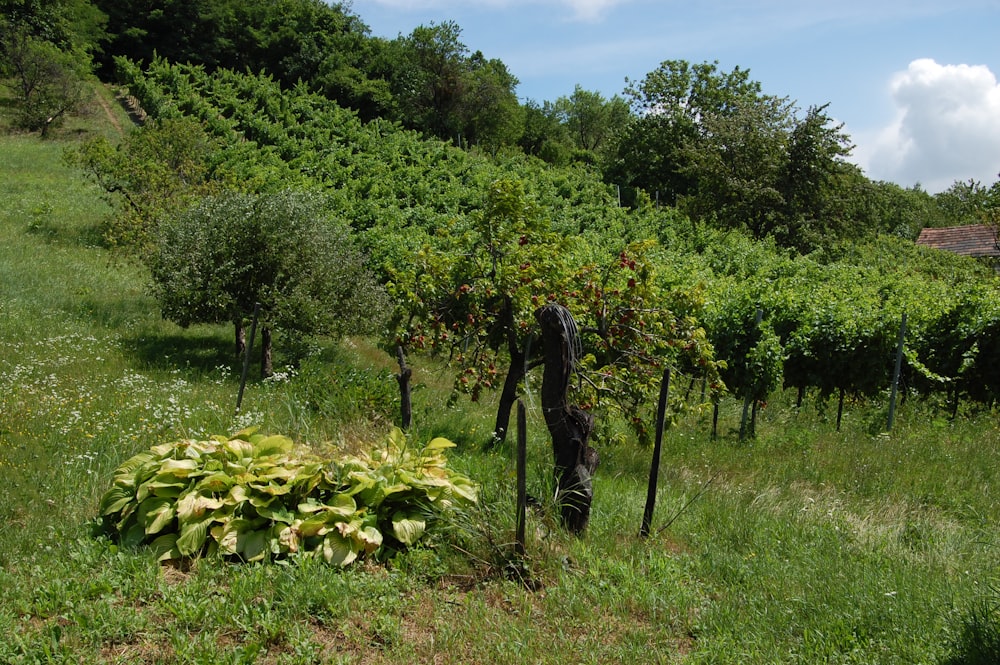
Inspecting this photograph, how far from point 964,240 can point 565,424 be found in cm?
4547

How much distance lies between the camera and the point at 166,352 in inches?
458

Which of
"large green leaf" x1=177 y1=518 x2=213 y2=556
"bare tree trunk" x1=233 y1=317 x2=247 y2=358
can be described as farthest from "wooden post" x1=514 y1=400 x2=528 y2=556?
"bare tree trunk" x1=233 y1=317 x2=247 y2=358

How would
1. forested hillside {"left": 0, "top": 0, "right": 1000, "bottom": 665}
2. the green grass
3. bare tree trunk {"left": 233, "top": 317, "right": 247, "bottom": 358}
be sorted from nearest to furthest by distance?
the green grass
forested hillside {"left": 0, "top": 0, "right": 1000, "bottom": 665}
bare tree trunk {"left": 233, "top": 317, "right": 247, "bottom": 358}

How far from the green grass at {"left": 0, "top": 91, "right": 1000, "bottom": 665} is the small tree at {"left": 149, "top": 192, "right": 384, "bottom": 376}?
59.6 inches

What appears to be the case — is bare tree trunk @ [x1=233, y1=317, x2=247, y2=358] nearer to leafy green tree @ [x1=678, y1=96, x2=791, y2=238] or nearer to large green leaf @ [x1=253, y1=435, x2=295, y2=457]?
large green leaf @ [x1=253, y1=435, x2=295, y2=457]

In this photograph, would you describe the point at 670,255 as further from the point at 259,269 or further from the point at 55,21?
the point at 55,21

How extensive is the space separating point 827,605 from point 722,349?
24.5 ft

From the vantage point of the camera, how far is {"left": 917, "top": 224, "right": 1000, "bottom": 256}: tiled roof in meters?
41.2

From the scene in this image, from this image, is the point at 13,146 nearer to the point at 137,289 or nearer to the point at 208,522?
the point at 137,289

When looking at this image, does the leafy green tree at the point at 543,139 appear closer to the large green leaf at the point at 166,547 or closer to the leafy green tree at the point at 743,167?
the leafy green tree at the point at 743,167

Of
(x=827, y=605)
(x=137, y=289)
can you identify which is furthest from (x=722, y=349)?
(x=137, y=289)

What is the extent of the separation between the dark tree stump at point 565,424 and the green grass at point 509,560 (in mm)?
189

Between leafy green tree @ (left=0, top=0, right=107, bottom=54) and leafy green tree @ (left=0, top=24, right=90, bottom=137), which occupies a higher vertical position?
leafy green tree @ (left=0, top=0, right=107, bottom=54)

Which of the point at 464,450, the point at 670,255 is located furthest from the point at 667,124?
the point at 464,450
